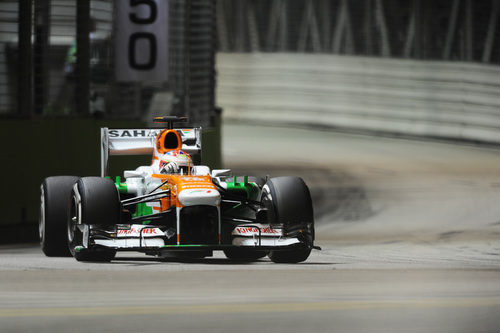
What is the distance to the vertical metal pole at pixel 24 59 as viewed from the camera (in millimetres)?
16094

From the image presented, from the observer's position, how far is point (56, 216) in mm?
12070

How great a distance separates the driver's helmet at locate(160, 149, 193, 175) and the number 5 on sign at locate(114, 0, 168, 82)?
6015 millimetres

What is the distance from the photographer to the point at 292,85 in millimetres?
35438

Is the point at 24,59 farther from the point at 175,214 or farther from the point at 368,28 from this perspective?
the point at 368,28

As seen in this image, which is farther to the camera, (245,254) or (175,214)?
(245,254)

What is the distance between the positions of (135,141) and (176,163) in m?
1.07

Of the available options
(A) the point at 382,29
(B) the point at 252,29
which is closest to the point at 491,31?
(A) the point at 382,29

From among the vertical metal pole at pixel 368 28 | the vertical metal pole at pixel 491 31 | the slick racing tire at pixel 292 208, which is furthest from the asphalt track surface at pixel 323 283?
the vertical metal pole at pixel 368 28

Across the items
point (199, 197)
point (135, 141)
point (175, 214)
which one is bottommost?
point (175, 214)

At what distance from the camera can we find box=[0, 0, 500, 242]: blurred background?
16141 millimetres

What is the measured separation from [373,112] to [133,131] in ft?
65.8

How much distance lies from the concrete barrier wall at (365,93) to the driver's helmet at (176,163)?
18091mm

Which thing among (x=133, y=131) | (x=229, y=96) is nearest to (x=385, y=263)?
(x=133, y=131)

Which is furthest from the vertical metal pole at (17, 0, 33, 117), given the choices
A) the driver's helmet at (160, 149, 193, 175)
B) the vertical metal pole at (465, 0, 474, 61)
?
the vertical metal pole at (465, 0, 474, 61)
